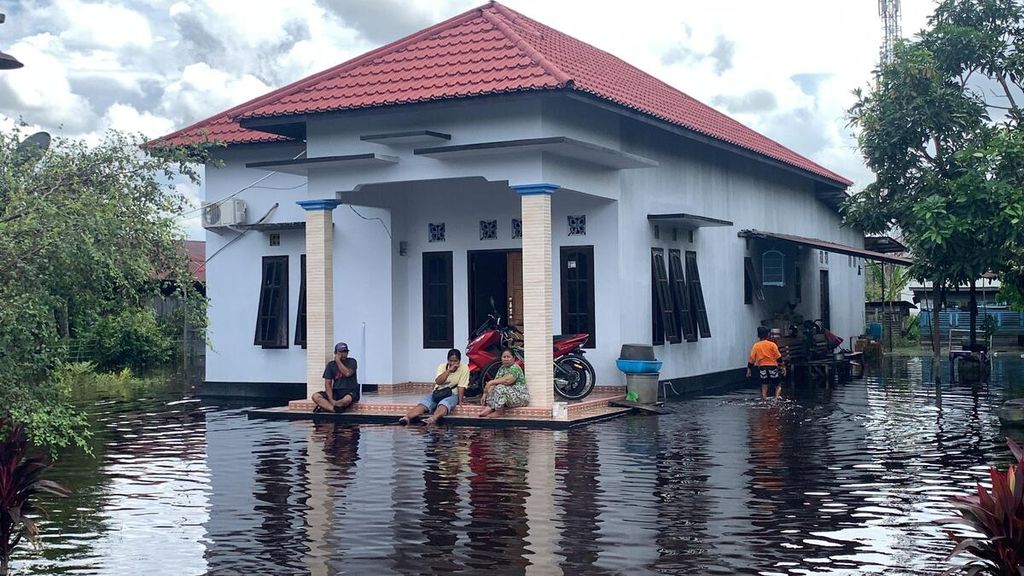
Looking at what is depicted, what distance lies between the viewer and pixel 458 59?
1756 cm

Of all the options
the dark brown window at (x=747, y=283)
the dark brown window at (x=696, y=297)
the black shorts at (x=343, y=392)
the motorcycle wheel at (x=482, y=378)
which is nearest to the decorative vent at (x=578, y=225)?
the motorcycle wheel at (x=482, y=378)

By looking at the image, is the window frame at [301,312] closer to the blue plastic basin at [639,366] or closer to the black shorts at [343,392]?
the black shorts at [343,392]

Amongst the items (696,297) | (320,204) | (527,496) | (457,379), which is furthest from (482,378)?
(527,496)

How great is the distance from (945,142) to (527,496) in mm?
12250

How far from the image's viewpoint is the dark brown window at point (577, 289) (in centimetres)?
1858

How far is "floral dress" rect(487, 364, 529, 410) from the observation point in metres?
15.6

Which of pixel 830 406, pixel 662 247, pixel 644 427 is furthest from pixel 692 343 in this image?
pixel 644 427

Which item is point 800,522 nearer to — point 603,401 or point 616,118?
point 603,401

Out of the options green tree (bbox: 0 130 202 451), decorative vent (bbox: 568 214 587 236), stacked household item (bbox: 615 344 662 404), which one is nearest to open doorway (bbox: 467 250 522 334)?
decorative vent (bbox: 568 214 587 236)

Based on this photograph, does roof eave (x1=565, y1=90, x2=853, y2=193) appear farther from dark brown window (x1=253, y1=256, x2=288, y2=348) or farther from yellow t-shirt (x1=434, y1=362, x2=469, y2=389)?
dark brown window (x1=253, y1=256, x2=288, y2=348)

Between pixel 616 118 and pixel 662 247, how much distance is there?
278cm

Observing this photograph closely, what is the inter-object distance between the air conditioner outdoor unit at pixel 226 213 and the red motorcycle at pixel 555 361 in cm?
587

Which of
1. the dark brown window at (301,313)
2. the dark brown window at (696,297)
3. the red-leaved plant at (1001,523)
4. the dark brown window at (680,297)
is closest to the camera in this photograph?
the red-leaved plant at (1001,523)

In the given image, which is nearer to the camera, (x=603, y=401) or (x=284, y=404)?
(x=603, y=401)
